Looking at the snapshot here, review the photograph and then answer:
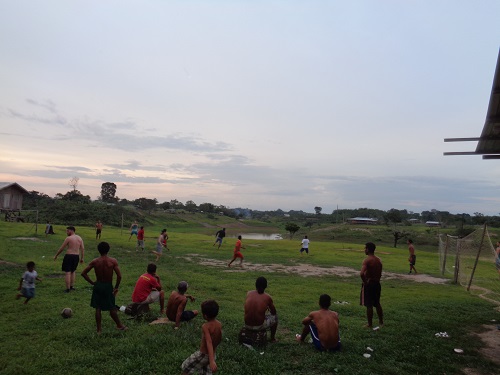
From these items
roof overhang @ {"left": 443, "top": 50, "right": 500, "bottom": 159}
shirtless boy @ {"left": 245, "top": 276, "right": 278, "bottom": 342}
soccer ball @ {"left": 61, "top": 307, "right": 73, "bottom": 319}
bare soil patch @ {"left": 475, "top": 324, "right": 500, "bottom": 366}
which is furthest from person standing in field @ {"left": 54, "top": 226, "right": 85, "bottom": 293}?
bare soil patch @ {"left": 475, "top": 324, "right": 500, "bottom": 366}

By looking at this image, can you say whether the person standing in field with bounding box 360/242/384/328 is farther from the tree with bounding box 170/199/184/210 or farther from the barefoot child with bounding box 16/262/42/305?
the tree with bounding box 170/199/184/210

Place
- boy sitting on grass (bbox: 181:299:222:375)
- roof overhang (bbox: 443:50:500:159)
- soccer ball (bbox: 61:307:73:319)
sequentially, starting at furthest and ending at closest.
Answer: soccer ball (bbox: 61:307:73:319), roof overhang (bbox: 443:50:500:159), boy sitting on grass (bbox: 181:299:222:375)

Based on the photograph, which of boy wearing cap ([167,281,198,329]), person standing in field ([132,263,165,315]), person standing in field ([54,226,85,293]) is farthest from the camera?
Answer: person standing in field ([54,226,85,293])

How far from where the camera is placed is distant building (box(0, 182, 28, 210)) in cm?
4410

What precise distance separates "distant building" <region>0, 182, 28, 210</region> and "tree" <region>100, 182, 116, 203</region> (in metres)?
67.0

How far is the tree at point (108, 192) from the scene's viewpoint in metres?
114

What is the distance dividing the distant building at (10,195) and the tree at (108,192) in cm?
6697

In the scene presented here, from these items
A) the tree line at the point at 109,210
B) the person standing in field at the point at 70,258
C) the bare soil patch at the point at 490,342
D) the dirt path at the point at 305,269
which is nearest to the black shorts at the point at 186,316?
the person standing in field at the point at 70,258

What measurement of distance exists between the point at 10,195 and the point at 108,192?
7014 cm

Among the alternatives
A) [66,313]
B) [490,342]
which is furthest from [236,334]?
[490,342]

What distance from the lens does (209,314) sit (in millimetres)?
5656

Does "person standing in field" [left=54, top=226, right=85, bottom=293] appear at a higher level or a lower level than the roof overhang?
lower

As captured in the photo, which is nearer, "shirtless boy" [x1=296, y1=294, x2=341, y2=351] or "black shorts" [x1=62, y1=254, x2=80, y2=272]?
"shirtless boy" [x1=296, y1=294, x2=341, y2=351]

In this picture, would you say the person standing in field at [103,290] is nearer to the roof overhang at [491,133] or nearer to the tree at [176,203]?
the roof overhang at [491,133]
